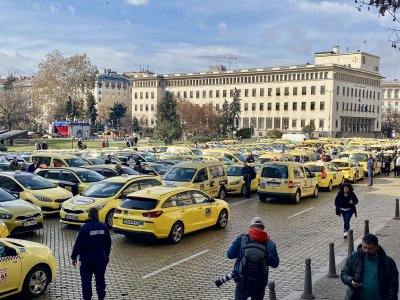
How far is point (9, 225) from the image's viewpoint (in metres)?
13.0

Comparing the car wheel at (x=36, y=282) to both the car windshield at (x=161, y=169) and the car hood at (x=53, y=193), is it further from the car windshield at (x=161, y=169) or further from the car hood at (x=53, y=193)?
the car windshield at (x=161, y=169)

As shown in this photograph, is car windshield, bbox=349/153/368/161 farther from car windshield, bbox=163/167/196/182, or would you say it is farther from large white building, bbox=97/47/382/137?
large white building, bbox=97/47/382/137

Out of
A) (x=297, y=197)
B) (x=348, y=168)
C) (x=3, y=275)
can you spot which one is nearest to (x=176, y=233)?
(x=3, y=275)

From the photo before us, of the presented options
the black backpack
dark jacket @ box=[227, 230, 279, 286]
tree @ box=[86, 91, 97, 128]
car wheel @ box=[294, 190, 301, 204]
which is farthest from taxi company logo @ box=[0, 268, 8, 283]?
tree @ box=[86, 91, 97, 128]

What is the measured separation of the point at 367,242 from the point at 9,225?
9.99m

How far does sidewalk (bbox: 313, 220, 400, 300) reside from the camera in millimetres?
9206

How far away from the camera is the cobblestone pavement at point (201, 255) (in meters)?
9.63

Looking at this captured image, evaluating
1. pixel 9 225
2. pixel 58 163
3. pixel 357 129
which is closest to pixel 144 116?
pixel 357 129

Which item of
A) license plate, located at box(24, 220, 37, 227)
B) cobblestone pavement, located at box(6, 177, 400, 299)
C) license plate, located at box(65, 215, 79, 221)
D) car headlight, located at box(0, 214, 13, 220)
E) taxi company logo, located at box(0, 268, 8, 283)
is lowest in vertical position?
cobblestone pavement, located at box(6, 177, 400, 299)

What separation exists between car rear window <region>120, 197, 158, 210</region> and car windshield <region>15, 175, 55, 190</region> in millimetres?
4805

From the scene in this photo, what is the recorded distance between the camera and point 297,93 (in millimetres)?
119562

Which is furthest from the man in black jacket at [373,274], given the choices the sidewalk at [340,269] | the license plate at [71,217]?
the license plate at [71,217]

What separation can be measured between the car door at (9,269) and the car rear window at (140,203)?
4731mm

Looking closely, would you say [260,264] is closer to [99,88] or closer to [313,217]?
[313,217]
